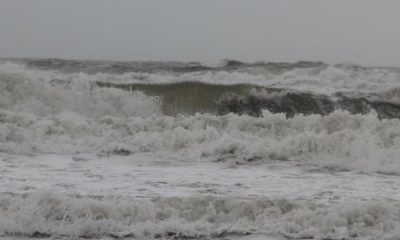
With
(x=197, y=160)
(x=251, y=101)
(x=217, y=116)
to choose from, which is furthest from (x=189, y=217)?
(x=251, y=101)

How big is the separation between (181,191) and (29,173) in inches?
70.4

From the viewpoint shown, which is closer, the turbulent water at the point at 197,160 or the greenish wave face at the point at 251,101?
the turbulent water at the point at 197,160

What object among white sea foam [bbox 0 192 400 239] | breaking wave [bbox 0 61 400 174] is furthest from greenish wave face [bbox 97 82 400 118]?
white sea foam [bbox 0 192 400 239]

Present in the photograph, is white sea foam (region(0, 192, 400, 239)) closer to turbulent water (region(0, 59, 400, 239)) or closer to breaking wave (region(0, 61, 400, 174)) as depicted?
turbulent water (region(0, 59, 400, 239))

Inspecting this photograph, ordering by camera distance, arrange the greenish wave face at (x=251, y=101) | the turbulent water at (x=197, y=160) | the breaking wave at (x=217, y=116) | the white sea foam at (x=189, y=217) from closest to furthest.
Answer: the white sea foam at (x=189, y=217)
the turbulent water at (x=197, y=160)
the breaking wave at (x=217, y=116)
the greenish wave face at (x=251, y=101)

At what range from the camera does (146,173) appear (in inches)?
278

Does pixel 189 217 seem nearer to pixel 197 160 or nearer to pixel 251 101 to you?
pixel 197 160

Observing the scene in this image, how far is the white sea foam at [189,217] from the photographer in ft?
15.0

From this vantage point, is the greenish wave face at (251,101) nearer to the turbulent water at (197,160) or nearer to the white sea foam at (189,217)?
the turbulent water at (197,160)

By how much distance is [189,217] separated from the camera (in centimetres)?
495

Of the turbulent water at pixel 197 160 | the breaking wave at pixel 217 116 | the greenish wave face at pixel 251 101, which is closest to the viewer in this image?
the turbulent water at pixel 197 160

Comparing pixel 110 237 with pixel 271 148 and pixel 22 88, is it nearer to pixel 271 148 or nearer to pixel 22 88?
A: pixel 271 148

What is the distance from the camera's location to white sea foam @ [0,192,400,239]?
4559 millimetres

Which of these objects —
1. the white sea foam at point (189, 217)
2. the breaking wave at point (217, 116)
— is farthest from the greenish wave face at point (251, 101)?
the white sea foam at point (189, 217)
